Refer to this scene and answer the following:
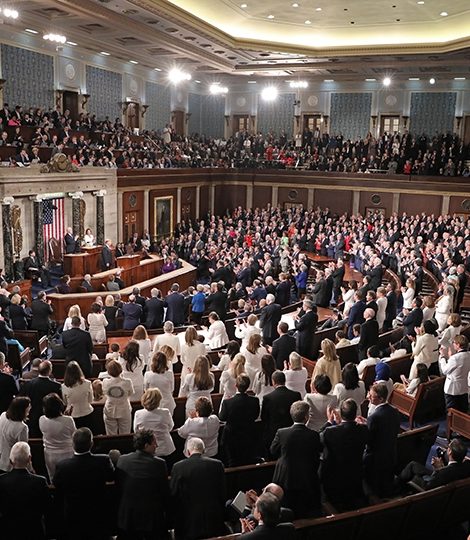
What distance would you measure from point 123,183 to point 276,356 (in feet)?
49.5

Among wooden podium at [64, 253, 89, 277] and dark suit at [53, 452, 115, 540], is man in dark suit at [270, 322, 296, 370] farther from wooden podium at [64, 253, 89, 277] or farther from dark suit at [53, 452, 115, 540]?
wooden podium at [64, 253, 89, 277]

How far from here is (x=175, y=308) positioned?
12555 mm

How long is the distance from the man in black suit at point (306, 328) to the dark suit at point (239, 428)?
4.42 metres

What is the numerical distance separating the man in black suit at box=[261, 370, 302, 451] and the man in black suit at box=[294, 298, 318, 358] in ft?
13.8

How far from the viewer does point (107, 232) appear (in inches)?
842

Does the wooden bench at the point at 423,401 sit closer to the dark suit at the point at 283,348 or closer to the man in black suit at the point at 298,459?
the dark suit at the point at 283,348

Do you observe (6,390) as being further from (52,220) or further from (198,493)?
(52,220)

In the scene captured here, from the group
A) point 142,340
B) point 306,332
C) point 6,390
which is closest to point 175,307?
point 306,332

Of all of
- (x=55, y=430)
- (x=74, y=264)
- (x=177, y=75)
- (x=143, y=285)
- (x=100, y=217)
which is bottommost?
(x=143, y=285)

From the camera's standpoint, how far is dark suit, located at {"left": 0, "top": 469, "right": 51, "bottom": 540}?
3.95m

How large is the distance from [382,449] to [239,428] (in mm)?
1332

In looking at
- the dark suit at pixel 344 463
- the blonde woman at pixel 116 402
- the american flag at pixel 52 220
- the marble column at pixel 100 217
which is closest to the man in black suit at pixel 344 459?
the dark suit at pixel 344 463

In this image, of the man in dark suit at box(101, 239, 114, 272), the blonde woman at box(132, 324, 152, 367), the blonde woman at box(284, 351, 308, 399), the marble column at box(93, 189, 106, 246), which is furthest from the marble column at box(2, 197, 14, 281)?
the blonde woman at box(284, 351, 308, 399)

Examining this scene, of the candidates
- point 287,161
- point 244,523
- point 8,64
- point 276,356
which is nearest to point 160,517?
point 244,523
